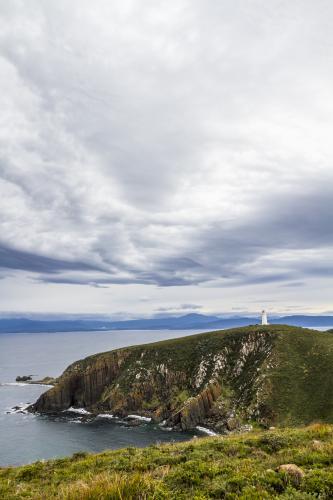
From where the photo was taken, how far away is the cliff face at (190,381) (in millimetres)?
93188

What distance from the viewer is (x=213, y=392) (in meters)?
101

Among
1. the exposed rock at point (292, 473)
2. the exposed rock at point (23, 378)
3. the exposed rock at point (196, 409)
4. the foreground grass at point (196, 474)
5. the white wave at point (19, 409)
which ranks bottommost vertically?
the exposed rock at point (23, 378)

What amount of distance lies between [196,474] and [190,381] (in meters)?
101

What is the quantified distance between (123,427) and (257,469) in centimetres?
9240

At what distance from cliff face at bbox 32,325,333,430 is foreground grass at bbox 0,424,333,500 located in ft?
244

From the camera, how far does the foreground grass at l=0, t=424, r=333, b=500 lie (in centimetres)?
947

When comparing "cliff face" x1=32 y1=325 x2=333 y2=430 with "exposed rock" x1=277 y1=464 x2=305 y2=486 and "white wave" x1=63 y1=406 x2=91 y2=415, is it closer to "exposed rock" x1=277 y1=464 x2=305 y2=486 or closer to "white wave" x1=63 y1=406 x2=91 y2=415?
"white wave" x1=63 y1=406 x2=91 y2=415

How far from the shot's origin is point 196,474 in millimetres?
12797

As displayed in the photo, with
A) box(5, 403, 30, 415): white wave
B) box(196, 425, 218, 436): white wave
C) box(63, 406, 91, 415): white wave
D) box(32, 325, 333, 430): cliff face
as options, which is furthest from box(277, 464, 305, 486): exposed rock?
box(5, 403, 30, 415): white wave

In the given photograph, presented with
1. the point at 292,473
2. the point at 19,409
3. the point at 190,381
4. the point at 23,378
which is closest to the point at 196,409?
the point at 190,381

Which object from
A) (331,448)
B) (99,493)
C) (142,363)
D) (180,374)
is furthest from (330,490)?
(142,363)

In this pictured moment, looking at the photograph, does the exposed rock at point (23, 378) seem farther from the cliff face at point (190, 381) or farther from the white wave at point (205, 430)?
the white wave at point (205, 430)

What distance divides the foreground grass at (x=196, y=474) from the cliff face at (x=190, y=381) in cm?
7429

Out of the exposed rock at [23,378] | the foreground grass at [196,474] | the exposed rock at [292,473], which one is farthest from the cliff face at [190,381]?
the exposed rock at [292,473]
